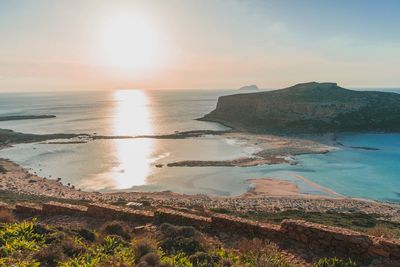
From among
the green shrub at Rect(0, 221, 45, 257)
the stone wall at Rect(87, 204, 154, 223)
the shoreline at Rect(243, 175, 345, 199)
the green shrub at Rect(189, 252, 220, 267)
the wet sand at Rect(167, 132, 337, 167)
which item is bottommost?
the shoreline at Rect(243, 175, 345, 199)

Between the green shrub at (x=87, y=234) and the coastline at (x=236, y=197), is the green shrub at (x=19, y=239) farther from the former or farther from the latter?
the coastline at (x=236, y=197)

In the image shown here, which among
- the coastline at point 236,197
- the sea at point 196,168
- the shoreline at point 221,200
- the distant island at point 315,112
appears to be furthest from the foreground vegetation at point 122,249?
the distant island at point 315,112

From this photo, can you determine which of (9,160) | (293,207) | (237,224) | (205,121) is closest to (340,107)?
(205,121)

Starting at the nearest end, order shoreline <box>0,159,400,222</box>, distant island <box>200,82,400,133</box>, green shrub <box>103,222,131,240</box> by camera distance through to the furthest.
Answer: green shrub <box>103,222,131,240</box> < shoreline <box>0,159,400,222</box> < distant island <box>200,82,400,133</box>

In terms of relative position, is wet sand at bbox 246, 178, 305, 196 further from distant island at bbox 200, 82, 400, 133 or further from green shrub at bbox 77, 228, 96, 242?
distant island at bbox 200, 82, 400, 133

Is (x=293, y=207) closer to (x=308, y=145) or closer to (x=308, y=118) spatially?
(x=308, y=145)

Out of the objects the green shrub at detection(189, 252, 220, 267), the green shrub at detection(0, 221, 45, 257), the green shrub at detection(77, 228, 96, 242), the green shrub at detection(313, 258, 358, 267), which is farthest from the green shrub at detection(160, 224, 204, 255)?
the green shrub at detection(0, 221, 45, 257)
